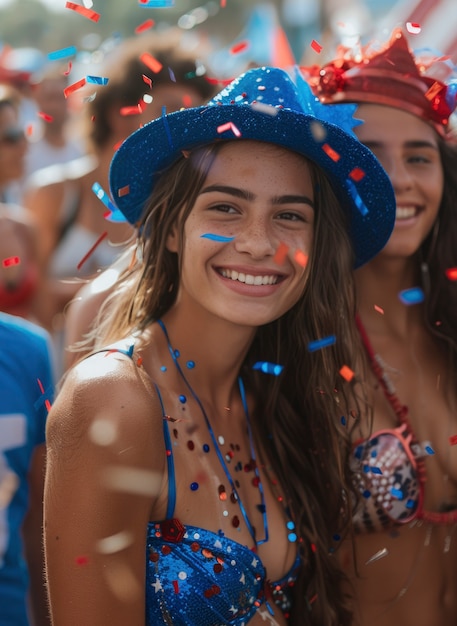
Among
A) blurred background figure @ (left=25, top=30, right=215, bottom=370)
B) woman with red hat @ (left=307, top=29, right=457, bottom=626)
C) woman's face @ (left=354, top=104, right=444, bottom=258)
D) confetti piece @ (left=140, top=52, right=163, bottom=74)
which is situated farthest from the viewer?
blurred background figure @ (left=25, top=30, right=215, bottom=370)

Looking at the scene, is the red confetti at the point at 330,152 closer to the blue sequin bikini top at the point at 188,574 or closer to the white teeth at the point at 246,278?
the white teeth at the point at 246,278

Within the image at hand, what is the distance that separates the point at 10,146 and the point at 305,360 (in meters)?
2.43

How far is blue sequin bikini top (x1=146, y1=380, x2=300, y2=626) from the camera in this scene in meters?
1.95

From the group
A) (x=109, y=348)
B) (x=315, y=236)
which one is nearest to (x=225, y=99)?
(x=315, y=236)

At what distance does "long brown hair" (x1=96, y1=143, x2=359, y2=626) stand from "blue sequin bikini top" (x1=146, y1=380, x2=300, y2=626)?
32 centimetres

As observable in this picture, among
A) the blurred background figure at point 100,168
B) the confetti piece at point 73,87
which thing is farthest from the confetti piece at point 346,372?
the blurred background figure at point 100,168

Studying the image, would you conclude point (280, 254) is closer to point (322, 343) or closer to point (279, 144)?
point (279, 144)

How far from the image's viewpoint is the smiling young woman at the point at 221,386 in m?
1.88

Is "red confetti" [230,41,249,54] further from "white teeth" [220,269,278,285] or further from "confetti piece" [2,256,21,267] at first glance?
"confetti piece" [2,256,21,267]

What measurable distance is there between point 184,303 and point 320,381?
442 mm

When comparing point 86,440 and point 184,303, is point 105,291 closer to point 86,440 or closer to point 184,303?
point 184,303

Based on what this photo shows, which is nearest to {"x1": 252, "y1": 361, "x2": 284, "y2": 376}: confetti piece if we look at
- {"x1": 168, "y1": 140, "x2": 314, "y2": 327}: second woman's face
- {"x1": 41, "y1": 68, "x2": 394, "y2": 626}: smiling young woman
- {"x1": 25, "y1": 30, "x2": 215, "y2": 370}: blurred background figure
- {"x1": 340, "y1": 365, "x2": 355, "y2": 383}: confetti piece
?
{"x1": 41, "y1": 68, "x2": 394, "y2": 626}: smiling young woman

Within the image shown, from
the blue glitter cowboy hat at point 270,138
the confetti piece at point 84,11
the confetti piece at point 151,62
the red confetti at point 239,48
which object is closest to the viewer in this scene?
the blue glitter cowboy hat at point 270,138

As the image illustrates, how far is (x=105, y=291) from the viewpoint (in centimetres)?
301
